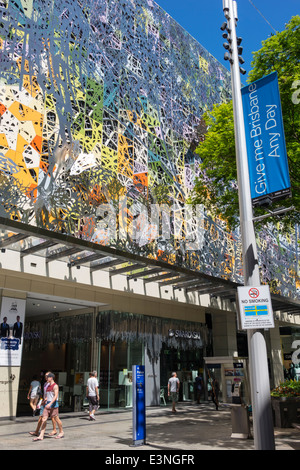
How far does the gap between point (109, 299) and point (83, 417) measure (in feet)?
17.4

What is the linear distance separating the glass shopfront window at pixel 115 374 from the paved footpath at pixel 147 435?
2.51 meters

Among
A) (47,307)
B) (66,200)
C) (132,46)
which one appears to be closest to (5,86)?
(66,200)

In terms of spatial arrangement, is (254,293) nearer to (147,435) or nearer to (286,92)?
(147,435)

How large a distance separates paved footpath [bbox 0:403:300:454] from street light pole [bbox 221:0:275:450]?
8.90 feet

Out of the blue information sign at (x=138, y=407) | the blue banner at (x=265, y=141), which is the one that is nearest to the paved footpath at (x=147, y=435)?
the blue information sign at (x=138, y=407)

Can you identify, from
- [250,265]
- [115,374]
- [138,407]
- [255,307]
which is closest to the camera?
[255,307]

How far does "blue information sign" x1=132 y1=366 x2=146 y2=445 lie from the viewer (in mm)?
9344

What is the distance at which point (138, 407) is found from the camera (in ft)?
31.4

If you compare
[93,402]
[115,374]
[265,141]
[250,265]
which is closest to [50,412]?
[93,402]

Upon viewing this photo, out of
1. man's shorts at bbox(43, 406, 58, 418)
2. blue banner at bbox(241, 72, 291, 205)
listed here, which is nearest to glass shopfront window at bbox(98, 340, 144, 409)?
man's shorts at bbox(43, 406, 58, 418)

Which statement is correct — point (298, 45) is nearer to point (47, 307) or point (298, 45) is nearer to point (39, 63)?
point (39, 63)

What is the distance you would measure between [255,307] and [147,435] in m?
6.62

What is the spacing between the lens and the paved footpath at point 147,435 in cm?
927

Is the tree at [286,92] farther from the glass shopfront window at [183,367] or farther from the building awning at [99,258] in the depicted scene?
the glass shopfront window at [183,367]
